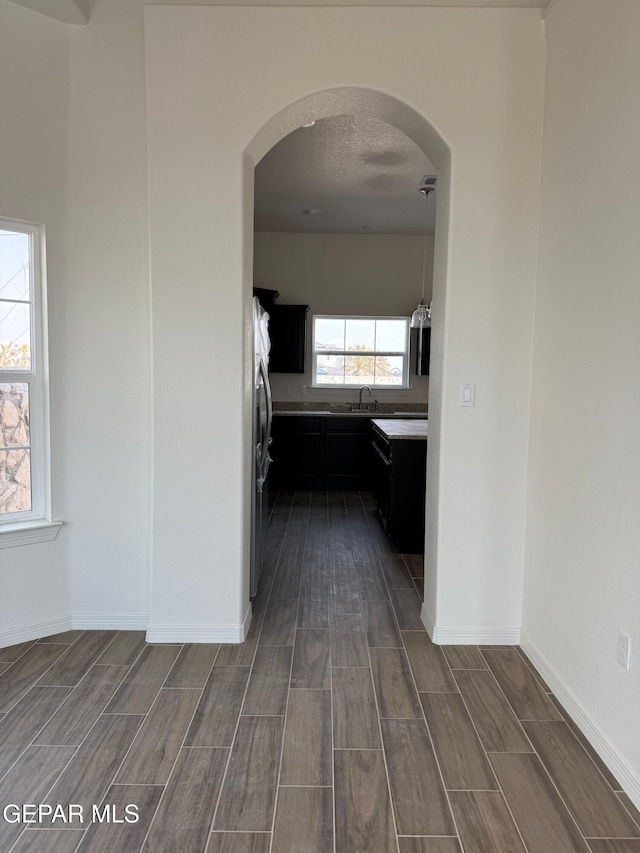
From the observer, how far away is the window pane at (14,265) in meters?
2.81

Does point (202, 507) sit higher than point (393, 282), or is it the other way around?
point (393, 282)

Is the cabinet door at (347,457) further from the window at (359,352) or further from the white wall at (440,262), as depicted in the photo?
the white wall at (440,262)

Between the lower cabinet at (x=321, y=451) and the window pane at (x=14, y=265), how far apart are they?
13.1ft

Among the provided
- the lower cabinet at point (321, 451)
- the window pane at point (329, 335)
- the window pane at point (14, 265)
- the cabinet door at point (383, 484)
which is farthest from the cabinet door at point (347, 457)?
the window pane at point (14, 265)

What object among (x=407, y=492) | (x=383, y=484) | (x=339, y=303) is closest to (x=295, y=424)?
(x=339, y=303)

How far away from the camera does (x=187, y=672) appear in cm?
264

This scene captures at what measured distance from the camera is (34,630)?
2.94 m

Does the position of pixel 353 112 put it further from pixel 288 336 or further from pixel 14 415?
pixel 288 336

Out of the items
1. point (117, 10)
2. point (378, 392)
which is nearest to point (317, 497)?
point (378, 392)

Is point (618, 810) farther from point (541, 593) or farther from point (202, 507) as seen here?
point (202, 507)

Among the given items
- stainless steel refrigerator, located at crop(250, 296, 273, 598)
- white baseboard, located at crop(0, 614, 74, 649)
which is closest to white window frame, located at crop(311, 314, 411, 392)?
stainless steel refrigerator, located at crop(250, 296, 273, 598)

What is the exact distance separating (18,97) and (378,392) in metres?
5.20

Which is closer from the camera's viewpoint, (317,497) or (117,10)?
(117,10)

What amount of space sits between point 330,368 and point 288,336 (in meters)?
0.72
